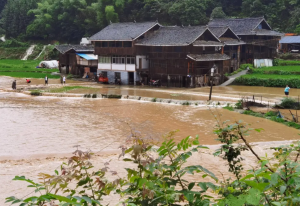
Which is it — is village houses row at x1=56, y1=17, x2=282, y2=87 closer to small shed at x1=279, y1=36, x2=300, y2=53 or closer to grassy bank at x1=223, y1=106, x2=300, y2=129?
small shed at x1=279, y1=36, x2=300, y2=53

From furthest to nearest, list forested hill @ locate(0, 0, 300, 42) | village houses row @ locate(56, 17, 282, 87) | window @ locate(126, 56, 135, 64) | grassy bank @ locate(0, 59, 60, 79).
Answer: forested hill @ locate(0, 0, 300, 42) < grassy bank @ locate(0, 59, 60, 79) < window @ locate(126, 56, 135, 64) < village houses row @ locate(56, 17, 282, 87)

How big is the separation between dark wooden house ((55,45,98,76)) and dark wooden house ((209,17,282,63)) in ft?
55.9

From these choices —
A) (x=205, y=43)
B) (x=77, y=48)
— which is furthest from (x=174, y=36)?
(x=77, y=48)

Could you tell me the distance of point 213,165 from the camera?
13727 mm

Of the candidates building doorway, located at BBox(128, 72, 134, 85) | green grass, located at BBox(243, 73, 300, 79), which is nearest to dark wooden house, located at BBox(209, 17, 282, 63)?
green grass, located at BBox(243, 73, 300, 79)

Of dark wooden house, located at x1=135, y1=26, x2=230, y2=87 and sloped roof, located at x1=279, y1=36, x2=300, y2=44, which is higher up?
sloped roof, located at x1=279, y1=36, x2=300, y2=44

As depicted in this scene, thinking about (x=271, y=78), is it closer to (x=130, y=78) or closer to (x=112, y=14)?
(x=130, y=78)

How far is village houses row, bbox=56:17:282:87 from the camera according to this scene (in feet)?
117

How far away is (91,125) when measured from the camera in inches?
839

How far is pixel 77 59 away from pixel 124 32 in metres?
9.21

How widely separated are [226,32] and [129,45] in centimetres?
1092

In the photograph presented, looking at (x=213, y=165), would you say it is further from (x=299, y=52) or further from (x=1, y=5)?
(x=1, y=5)

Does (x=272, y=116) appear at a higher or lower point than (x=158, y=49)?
lower

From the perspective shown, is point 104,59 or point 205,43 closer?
point 205,43
